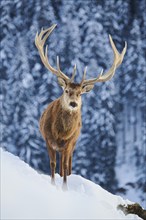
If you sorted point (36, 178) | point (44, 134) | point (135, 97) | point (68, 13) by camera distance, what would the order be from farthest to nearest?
point (68, 13), point (135, 97), point (44, 134), point (36, 178)

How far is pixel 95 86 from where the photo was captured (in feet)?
166

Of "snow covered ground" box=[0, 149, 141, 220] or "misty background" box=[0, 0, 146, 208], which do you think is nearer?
"snow covered ground" box=[0, 149, 141, 220]

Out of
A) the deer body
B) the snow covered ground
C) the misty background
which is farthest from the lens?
the misty background

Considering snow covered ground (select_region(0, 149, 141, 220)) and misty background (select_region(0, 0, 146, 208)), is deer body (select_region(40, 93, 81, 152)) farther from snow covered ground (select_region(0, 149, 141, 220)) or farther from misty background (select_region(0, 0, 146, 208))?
misty background (select_region(0, 0, 146, 208))

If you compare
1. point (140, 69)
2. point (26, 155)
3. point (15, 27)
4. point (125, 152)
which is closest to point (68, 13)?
point (15, 27)

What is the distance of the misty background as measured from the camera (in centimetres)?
4715

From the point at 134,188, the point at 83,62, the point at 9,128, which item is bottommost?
the point at 134,188

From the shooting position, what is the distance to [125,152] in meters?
51.6

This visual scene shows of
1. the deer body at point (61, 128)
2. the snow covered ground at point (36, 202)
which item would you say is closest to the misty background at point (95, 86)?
the deer body at point (61, 128)

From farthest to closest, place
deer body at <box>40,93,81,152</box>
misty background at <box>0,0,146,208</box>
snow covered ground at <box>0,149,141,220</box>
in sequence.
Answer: misty background at <box>0,0,146,208</box> → deer body at <box>40,93,81,152</box> → snow covered ground at <box>0,149,141,220</box>

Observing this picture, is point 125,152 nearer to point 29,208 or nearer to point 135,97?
point 135,97

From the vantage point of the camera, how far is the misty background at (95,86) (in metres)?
47.2

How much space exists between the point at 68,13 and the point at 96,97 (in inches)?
372

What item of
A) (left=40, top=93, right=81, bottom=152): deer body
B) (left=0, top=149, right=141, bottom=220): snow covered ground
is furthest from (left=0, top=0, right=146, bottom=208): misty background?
(left=0, top=149, right=141, bottom=220): snow covered ground
